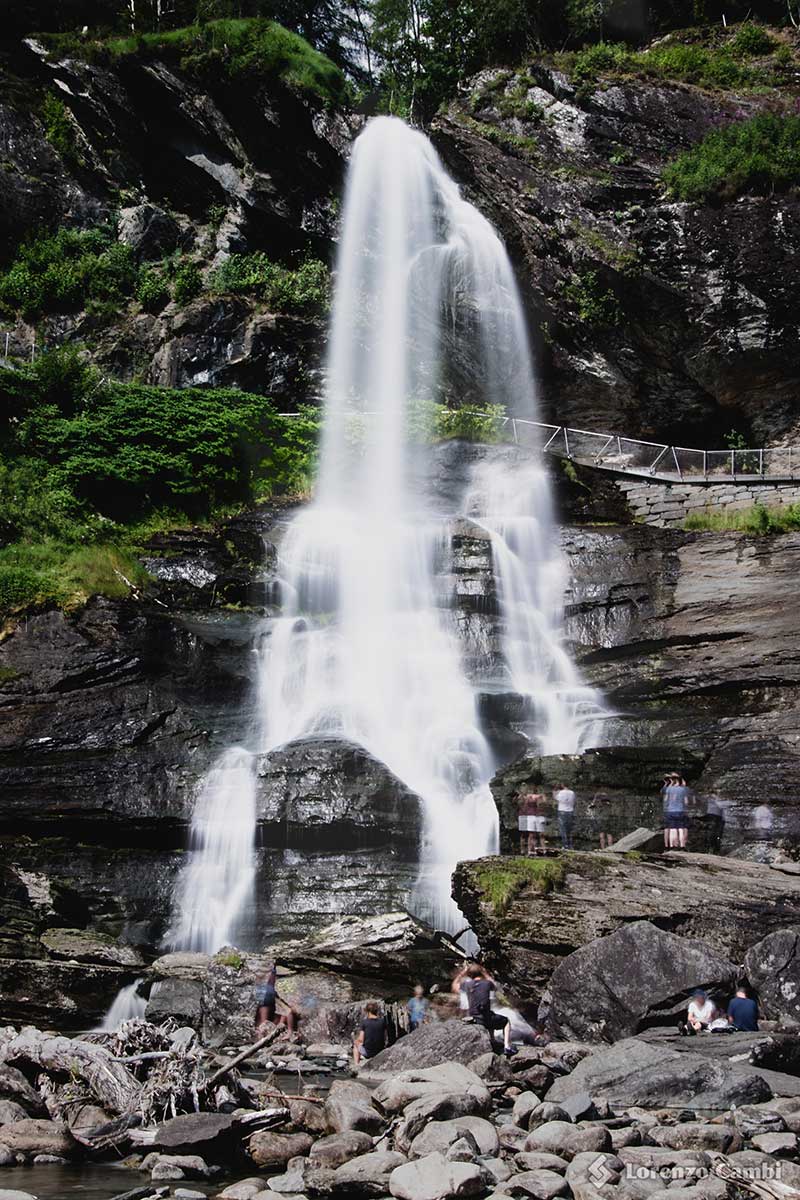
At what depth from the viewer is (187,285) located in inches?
1191

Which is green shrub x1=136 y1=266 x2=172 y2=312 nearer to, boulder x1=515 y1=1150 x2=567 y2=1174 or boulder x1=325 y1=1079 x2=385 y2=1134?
boulder x1=325 y1=1079 x2=385 y2=1134

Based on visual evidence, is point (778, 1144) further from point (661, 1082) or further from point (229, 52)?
point (229, 52)

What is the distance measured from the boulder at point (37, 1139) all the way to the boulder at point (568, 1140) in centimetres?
333

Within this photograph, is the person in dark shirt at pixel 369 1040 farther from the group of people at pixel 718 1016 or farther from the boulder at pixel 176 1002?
the group of people at pixel 718 1016

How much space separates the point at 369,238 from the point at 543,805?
22.1 m

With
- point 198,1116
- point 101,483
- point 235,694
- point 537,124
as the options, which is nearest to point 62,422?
point 101,483

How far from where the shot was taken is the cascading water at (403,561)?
1534 cm

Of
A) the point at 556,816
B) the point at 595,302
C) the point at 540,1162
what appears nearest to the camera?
the point at 540,1162

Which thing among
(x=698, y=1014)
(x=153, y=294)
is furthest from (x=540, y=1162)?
(x=153, y=294)

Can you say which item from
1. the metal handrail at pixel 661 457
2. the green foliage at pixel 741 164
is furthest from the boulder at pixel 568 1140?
the green foliage at pixel 741 164

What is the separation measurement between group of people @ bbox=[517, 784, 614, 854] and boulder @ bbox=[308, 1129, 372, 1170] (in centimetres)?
724

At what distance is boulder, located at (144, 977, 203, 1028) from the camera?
11891 mm

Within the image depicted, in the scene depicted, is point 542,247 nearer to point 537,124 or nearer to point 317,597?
point 537,124

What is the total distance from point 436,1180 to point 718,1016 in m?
4.76
